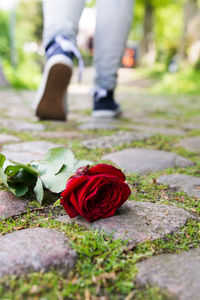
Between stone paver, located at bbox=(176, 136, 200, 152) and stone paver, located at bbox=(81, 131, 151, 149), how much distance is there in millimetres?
231

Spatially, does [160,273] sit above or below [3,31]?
below

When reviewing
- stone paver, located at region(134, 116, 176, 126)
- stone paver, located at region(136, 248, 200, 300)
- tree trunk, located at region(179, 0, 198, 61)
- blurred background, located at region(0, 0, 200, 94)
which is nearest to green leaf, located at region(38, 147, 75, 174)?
stone paver, located at region(136, 248, 200, 300)

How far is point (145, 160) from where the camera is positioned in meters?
1.60

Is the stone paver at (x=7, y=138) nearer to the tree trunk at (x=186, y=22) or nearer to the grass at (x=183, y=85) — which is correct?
the grass at (x=183, y=85)

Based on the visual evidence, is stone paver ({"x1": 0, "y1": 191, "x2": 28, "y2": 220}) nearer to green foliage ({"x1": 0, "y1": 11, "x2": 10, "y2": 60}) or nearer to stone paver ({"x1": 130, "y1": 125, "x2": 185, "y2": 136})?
stone paver ({"x1": 130, "y1": 125, "x2": 185, "y2": 136})

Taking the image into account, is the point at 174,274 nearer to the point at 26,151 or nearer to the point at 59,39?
the point at 26,151

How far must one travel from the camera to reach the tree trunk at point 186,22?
10.7 metres

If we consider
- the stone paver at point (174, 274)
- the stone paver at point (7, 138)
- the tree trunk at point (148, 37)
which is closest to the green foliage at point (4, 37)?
the stone paver at point (7, 138)

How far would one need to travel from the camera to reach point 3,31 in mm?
10055

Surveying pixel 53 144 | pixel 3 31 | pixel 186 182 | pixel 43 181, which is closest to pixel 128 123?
pixel 53 144

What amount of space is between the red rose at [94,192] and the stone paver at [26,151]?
2.14 feet

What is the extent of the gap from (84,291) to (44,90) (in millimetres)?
1762

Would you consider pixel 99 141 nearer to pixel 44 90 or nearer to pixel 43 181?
pixel 44 90

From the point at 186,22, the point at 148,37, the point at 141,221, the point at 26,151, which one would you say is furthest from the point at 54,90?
the point at 148,37
